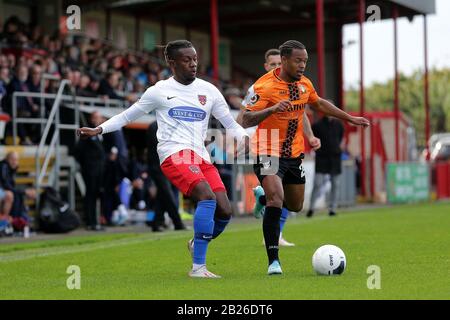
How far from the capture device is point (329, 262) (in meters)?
9.53

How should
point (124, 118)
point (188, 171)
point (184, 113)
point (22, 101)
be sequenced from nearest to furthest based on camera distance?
point (188, 171), point (184, 113), point (124, 118), point (22, 101)

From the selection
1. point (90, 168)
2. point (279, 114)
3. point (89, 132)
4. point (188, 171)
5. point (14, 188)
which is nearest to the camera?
point (89, 132)

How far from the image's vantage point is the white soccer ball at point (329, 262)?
375 inches

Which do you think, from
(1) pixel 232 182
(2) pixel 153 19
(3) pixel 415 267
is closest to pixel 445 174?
(2) pixel 153 19

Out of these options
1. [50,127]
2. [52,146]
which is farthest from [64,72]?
Answer: [52,146]

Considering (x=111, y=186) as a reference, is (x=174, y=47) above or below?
above

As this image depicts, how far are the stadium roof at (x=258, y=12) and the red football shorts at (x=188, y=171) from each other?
984 inches

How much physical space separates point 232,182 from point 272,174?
12.9 metres

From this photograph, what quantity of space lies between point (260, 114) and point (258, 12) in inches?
1196

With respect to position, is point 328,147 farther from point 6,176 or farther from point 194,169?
point 194,169

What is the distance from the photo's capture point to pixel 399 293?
8.03 m

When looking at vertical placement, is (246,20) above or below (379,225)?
above

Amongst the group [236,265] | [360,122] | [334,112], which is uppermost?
[334,112]

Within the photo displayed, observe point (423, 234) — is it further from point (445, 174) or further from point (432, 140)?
point (432, 140)
